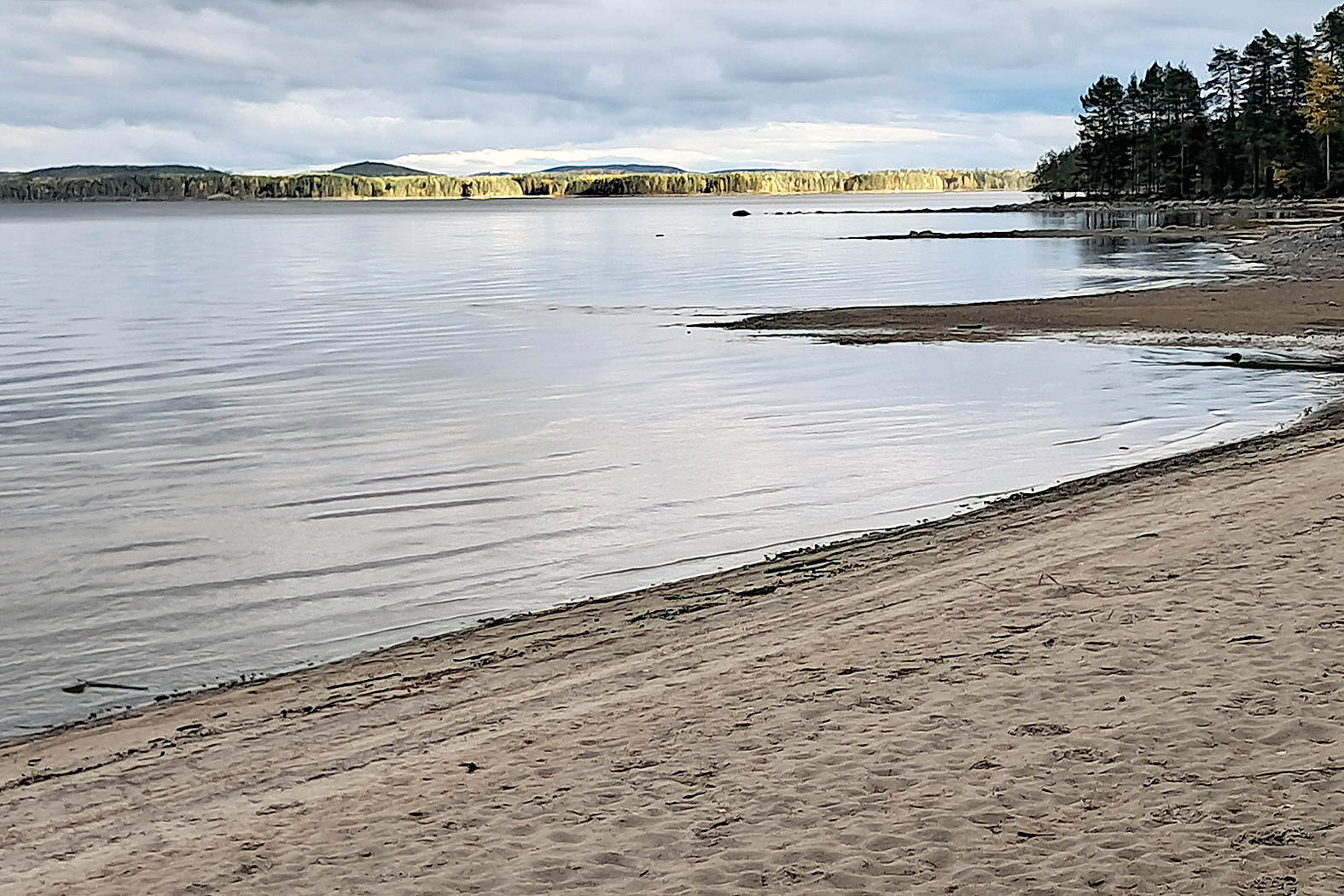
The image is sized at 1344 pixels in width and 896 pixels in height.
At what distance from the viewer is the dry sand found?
18.4 feet

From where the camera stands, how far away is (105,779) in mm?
7199

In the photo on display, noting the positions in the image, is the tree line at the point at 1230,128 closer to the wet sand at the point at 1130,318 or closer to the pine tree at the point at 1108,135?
the pine tree at the point at 1108,135

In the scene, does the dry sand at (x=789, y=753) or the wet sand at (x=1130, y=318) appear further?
the wet sand at (x=1130, y=318)

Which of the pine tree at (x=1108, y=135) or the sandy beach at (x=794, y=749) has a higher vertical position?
the pine tree at (x=1108, y=135)

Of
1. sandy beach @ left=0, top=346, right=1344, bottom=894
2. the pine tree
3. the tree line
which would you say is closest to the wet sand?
sandy beach @ left=0, top=346, right=1344, bottom=894

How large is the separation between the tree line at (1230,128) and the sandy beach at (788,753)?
91.4 meters

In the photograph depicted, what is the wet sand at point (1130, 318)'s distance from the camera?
28141 mm

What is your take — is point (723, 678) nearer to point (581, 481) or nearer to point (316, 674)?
point (316, 674)

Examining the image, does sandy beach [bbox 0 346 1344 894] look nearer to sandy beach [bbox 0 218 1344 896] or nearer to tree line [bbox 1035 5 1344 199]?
sandy beach [bbox 0 218 1344 896]

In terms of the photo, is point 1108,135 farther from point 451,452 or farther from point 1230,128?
point 451,452

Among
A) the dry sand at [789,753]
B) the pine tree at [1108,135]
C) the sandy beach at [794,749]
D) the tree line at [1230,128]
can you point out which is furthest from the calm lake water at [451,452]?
the pine tree at [1108,135]

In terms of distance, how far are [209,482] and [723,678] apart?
998cm

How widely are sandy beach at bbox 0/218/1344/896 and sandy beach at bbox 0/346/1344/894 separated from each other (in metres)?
0.02

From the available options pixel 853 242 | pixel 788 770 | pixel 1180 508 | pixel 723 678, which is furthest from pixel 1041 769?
pixel 853 242
